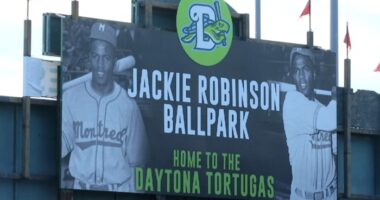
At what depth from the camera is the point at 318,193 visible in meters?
28.3

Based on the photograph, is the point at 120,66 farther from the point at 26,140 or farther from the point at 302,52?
the point at 302,52

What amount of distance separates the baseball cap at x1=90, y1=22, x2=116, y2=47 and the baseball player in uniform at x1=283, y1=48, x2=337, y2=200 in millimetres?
3966

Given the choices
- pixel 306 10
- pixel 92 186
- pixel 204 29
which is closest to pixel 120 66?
pixel 204 29

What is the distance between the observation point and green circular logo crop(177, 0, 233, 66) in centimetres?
2709

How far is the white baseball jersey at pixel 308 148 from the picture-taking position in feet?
92.1

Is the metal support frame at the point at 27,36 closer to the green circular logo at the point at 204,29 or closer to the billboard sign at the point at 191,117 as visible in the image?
the billboard sign at the point at 191,117

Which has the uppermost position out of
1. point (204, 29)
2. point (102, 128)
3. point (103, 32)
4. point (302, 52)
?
point (204, 29)

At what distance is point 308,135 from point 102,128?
14.9ft

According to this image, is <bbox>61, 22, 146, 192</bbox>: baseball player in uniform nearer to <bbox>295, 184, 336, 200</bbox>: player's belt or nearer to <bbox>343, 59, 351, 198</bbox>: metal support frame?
<bbox>295, 184, 336, 200</bbox>: player's belt

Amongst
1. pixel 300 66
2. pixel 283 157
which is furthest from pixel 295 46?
pixel 283 157

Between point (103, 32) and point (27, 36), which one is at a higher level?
point (103, 32)

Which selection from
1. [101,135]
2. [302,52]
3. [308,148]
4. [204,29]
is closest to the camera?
[101,135]

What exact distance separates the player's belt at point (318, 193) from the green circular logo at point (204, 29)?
305cm

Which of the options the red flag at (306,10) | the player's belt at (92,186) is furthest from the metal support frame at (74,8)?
the red flag at (306,10)
